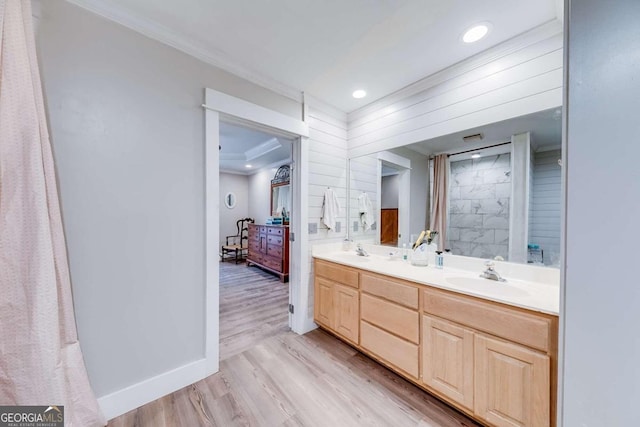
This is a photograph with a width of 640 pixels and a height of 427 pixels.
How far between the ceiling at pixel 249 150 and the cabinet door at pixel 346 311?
2.38 meters

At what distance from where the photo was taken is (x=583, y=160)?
75 cm

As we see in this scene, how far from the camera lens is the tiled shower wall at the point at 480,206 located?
1.78 m

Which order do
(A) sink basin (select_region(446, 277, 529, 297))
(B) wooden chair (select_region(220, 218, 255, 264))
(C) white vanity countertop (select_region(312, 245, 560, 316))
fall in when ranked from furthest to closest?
(B) wooden chair (select_region(220, 218, 255, 264)) < (A) sink basin (select_region(446, 277, 529, 297)) < (C) white vanity countertop (select_region(312, 245, 560, 316))

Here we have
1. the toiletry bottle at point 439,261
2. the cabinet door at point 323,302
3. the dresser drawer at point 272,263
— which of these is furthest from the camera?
the dresser drawer at point 272,263

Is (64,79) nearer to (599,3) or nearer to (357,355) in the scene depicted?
(599,3)

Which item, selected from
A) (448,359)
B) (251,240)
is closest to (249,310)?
(448,359)

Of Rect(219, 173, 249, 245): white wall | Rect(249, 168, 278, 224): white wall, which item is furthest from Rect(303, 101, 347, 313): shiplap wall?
Rect(219, 173, 249, 245): white wall

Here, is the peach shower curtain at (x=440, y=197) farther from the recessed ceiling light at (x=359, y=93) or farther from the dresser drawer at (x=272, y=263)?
the dresser drawer at (x=272, y=263)

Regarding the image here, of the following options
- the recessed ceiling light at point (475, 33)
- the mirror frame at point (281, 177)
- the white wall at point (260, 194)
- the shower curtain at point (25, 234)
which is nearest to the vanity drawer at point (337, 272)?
the shower curtain at point (25, 234)

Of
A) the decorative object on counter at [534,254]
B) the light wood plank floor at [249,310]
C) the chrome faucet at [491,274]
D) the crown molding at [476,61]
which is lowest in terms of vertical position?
the light wood plank floor at [249,310]

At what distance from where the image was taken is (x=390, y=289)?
181cm

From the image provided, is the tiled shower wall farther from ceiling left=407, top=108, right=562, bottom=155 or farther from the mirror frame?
the mirror frame

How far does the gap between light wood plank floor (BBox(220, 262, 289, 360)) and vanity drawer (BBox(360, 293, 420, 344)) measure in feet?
3.67

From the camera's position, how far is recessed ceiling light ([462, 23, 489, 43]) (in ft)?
5.03
